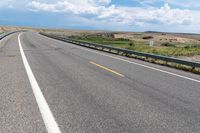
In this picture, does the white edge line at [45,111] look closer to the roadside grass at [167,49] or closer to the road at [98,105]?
the road at [98,105]

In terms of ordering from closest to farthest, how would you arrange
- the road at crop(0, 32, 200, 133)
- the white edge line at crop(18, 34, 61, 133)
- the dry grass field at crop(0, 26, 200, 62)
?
the white edge line at crop(18, 34, 61, 133) → the road at crop(0, 32, 200, 133) → the dry grass field at crop(0, 26, 200, 62)

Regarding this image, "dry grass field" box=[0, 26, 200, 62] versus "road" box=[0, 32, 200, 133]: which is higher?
"road" box=[0, 32, 200, 133]

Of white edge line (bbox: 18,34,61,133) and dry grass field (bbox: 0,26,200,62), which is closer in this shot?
white edge line (bbox: 18,34,61,133)

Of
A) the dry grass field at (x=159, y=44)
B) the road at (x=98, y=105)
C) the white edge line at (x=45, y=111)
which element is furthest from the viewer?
the dry grass field at (x=159, y=44)

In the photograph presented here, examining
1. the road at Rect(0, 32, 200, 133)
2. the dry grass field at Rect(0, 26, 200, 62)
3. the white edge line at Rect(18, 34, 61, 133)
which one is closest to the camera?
the white edge line at Rect(18, 34, 61, 133)

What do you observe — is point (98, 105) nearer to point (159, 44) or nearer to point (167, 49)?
point (167, 49)

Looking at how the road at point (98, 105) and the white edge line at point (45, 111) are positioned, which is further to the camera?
the road at point (98, 105)

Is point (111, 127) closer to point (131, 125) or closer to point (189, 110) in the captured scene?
point (131, 125)

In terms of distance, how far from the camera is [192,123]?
216 inches

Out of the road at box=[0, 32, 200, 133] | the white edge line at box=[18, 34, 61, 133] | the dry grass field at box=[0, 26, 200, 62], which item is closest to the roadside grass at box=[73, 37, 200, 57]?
the dry grass field at box=[0, 26, 200, 62]

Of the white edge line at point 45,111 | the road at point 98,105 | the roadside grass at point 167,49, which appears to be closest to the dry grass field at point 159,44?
the roadside grass at point 167,49

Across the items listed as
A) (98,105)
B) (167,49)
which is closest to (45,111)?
(98,105)

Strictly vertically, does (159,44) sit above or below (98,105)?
below

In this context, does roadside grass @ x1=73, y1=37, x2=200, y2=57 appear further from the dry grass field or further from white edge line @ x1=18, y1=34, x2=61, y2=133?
white edge line @ x1=18, y1=34, x2=61, y2=133
